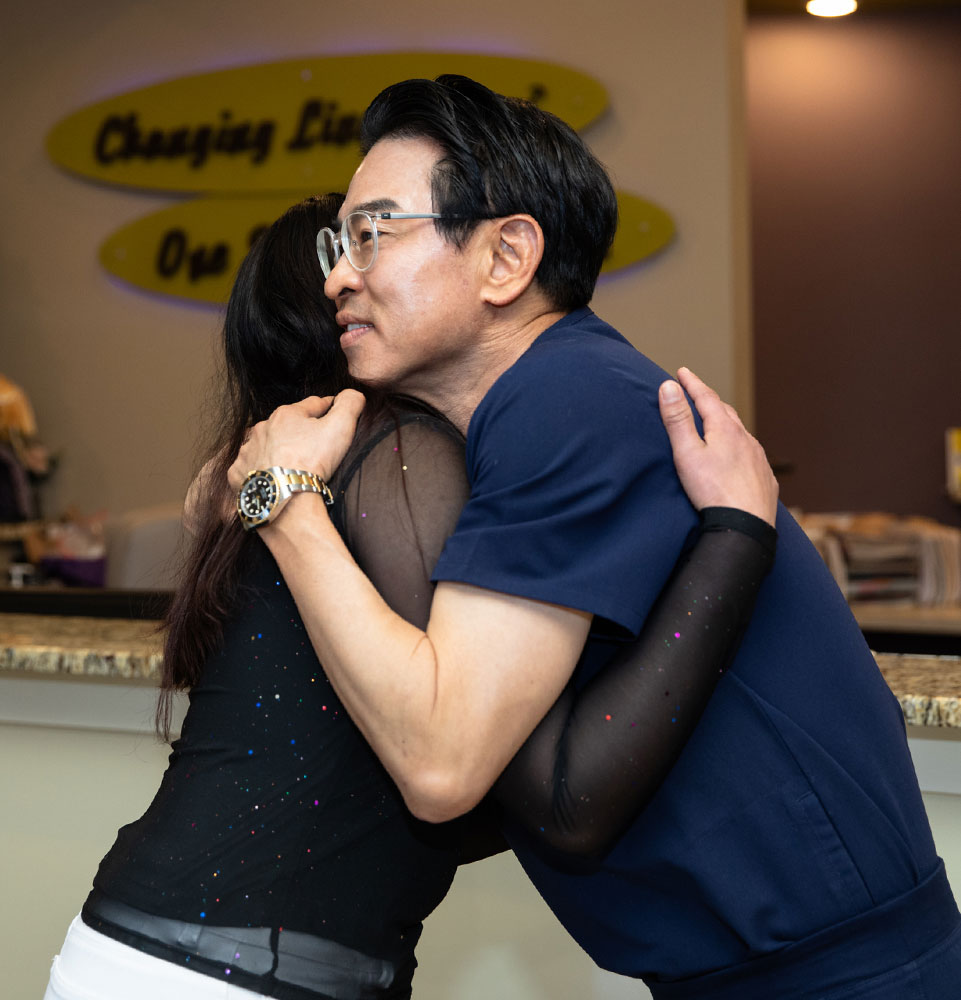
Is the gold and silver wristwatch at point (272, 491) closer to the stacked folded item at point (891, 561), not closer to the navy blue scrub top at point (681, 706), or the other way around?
the navy blue scrub top at point (681, 706)

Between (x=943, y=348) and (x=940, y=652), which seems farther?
(x=943, y=348)

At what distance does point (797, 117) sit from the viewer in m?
5.84

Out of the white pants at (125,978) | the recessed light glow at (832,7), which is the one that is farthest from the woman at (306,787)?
the recessed light glow at (832,7)

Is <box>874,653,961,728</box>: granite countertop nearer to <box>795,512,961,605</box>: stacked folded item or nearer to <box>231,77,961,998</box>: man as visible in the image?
<box>231,77,961,998</box>: man

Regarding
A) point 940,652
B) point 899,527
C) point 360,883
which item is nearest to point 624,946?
point 360,883

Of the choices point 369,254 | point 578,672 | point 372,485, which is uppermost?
point 369,254

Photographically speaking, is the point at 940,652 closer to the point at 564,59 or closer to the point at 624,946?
the point at 624,946

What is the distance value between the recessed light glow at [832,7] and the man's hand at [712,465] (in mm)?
5322

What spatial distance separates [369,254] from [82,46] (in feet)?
14.7

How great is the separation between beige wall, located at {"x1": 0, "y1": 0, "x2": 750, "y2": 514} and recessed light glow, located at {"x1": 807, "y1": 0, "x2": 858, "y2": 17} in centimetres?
190

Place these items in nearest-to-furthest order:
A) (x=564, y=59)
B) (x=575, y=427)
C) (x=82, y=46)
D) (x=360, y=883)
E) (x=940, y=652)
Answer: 1. (x=575, y=427)
2. (x=360, y=883)
3. (x=940, y=652)
4. (x=564, y=59)
5. (x=82, y=46)

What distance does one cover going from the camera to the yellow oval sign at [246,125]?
4.54 m

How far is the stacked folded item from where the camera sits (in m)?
4.21

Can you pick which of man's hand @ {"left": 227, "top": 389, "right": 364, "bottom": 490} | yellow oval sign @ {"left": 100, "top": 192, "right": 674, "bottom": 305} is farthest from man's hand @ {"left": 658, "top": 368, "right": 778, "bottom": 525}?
yellow oval sign @ {"left": 100, "top": 192, "right": 674, "bottom": 305}
